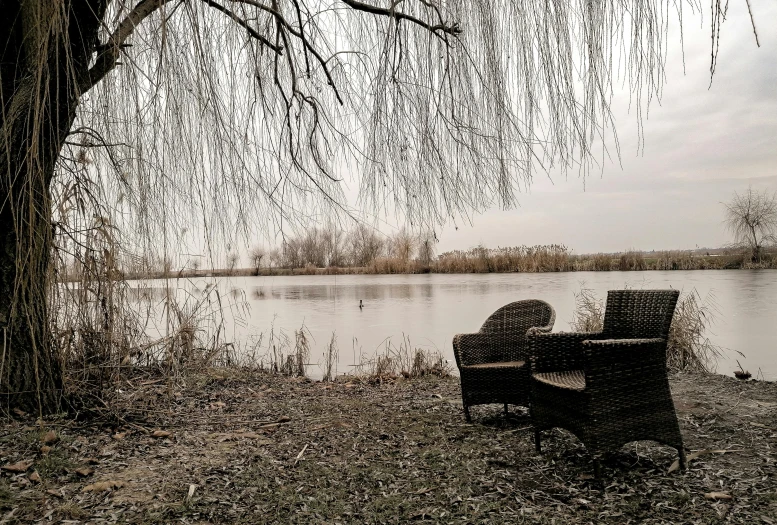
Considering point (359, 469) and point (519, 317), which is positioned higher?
point (519, 317)

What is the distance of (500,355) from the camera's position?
3.56 meters

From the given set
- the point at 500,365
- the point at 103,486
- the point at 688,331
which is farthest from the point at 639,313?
the point at 688,331

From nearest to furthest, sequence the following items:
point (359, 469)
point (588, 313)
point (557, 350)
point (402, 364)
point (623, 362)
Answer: point (623, 362) → point (359, 469) → point (557, 350) → point (402, 364) → point (588, 313)

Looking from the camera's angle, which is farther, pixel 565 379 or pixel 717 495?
pixel 565 379

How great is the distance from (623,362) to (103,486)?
2.34 m

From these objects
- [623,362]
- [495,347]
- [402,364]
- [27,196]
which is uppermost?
[27,196]

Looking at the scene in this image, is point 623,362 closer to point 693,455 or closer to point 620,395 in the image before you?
point 620,395

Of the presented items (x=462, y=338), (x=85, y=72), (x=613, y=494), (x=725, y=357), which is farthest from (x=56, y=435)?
(x=725, y=357)

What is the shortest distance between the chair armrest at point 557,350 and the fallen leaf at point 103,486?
2094 mm

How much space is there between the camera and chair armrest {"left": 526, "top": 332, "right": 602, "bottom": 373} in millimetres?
2840

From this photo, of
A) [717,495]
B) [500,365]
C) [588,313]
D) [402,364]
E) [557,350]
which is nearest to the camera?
[717,495]

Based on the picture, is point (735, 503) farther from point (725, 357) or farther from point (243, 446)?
point (725, 357)

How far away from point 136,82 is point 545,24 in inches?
56.4

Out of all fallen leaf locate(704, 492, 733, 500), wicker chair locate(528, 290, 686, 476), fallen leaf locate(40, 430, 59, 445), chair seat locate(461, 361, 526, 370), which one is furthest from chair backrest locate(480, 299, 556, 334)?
fallen leaf locate(40, 430, 59, 445)
